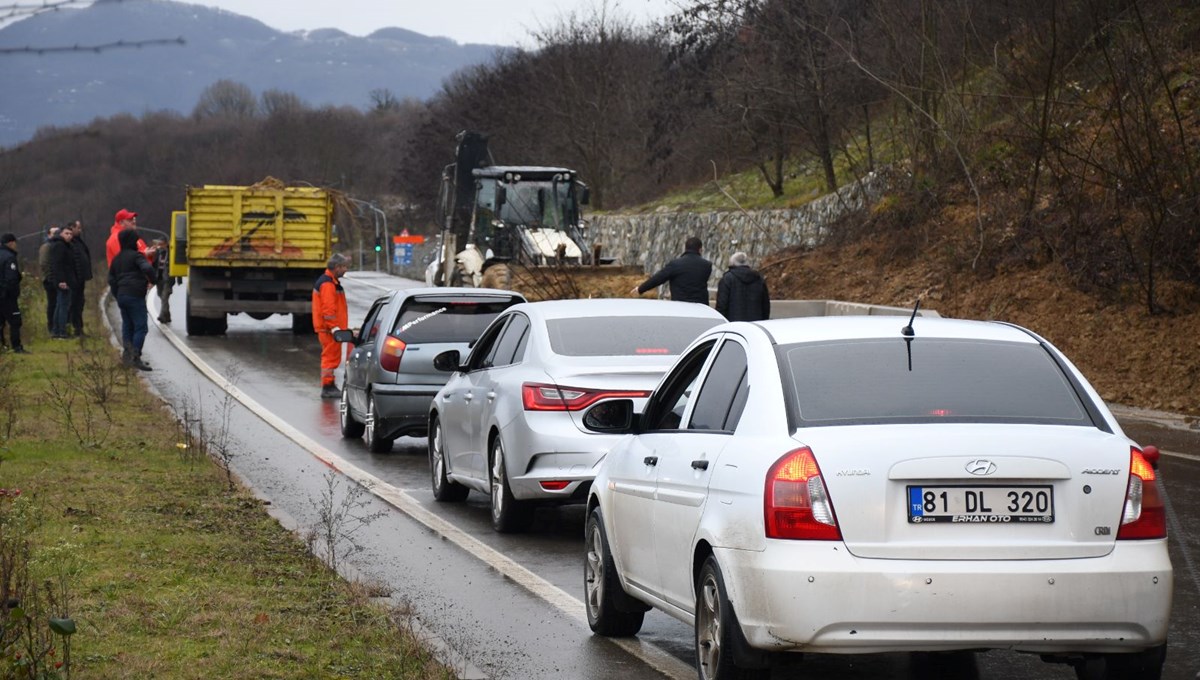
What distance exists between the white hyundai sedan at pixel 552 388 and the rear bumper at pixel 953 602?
4.77 m

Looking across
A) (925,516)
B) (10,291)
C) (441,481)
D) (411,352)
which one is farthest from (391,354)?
(10,291)

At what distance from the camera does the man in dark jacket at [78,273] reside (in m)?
28.9

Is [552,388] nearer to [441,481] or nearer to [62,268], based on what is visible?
[441,481]

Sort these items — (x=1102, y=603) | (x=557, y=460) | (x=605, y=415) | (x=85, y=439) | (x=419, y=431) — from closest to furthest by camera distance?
(x=1102, y=603)
(x=605, y=415)
(x=557, y=460)
(x=85, y=439)
(x=419, y=431)

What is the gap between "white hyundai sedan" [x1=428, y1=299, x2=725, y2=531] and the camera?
11.0 m

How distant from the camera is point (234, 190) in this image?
34.0 m

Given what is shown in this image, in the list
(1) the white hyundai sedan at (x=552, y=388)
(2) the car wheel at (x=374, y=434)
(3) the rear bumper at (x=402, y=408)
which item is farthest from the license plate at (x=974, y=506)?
(2) the car wheel at (x=374, y=434)

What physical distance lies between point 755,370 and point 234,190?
28.7 meters

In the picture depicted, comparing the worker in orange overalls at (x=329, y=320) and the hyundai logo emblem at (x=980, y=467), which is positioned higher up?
the hyundai logo emblem at (x=980, y=467)

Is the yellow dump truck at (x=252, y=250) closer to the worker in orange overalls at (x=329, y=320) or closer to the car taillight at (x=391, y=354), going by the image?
the worker in orange overalls at (x=329, y=320)

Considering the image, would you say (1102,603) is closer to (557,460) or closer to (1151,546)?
(1151,546)

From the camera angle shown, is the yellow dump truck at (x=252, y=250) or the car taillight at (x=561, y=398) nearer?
the car taillight at (x=561, y=398)

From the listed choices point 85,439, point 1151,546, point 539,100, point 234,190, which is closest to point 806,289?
point 234,190

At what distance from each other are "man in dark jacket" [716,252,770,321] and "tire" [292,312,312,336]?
16993 mm
